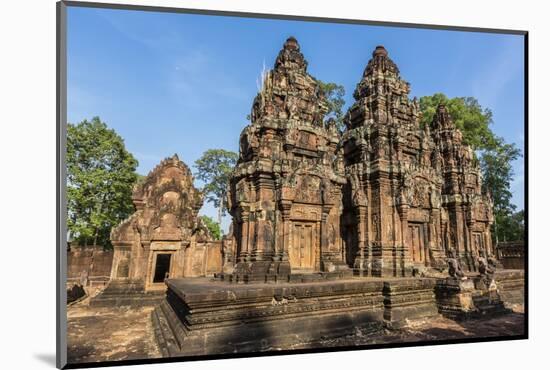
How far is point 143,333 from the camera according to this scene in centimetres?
619

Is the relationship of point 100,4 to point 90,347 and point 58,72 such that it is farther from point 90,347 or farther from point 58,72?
point 90,347

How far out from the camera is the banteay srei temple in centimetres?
545

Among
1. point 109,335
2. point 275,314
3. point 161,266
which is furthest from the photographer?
point 161,266

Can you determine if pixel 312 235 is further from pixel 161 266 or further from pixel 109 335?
A: pixel 161 266

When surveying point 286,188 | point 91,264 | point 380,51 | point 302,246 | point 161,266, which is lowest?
point 91,264

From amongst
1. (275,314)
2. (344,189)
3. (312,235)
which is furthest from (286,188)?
(344,189)

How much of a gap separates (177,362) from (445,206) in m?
11.4

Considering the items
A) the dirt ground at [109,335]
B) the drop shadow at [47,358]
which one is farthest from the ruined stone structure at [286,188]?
the drop shadow at [47,358]

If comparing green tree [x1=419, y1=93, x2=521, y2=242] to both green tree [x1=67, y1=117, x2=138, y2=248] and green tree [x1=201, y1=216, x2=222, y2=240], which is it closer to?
green tree [x1=67, y1=117, x2=138, y2=248]

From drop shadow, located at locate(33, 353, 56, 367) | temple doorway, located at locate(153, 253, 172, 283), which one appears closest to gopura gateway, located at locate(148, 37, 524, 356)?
drop shadow, located at locate(33, 353, 56, 367)

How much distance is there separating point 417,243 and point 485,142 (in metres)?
9.09

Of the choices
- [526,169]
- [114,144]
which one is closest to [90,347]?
[526,169]

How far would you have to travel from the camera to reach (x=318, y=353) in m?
4.81

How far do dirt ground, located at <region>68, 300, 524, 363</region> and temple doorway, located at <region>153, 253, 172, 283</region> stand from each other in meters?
2.47
